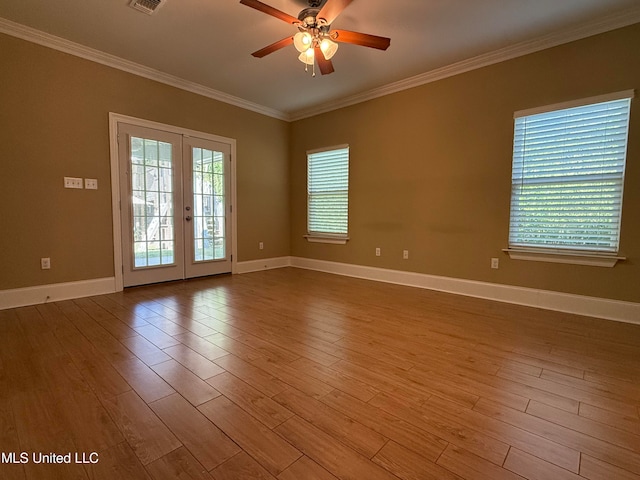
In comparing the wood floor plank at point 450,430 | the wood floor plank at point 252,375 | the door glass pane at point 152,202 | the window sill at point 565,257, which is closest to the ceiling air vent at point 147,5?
the door glass pane at point 152,202

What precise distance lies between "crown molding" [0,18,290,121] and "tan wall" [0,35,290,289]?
0.06m

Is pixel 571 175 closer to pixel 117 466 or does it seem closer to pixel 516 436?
pixel 516 436

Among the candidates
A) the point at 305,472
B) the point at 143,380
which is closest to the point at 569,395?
the point at 305,472

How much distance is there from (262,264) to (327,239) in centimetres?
128

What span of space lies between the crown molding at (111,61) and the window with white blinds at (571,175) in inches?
158

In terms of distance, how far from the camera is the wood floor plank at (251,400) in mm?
1470

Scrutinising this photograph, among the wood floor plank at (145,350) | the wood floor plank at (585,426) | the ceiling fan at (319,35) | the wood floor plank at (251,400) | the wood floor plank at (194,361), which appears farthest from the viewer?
the ceiling fan at (319,35)

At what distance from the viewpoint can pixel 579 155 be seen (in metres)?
2.99

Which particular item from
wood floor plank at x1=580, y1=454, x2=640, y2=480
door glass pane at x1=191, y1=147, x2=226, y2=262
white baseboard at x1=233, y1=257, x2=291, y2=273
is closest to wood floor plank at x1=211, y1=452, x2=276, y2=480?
wood floor plank at x1=580, y1=454, x2=640, y2=480

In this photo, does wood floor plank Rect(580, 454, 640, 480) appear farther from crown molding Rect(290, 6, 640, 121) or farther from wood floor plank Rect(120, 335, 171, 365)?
crown molding Rect(290, 6, 640, 121)

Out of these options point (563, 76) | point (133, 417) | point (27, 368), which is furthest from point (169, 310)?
point (563, 76)

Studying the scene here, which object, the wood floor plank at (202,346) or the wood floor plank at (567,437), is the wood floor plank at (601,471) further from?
the wood floor plank at (202,346)

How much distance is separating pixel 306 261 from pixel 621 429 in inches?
179

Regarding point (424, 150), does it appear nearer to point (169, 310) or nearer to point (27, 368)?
point (169, 310)
